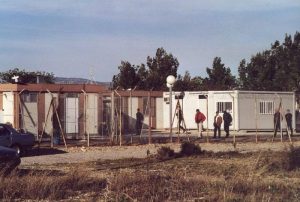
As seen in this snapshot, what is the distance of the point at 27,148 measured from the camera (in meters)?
24.1

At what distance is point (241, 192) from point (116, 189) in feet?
7.74

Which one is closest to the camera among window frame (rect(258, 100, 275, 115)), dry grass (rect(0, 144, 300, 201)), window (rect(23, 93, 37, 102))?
dry grass (rect(0, 144, 300, 201))

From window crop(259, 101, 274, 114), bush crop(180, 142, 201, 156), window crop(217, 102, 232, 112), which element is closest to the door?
bush crop(180, 142, 201, 156)

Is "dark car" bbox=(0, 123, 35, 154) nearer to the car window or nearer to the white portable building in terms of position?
the car window

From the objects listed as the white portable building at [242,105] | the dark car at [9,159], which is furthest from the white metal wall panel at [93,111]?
the dark car at [9,159]

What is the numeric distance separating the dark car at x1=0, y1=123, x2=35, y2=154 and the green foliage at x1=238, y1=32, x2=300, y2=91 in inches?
1532

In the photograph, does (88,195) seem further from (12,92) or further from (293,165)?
(12,92)

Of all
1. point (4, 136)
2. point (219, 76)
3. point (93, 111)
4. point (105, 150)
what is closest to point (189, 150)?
point (105, 150)

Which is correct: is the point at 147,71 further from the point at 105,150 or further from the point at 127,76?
the point at 105,150

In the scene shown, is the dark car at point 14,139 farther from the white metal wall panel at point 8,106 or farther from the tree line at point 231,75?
the tree line at point 231,75

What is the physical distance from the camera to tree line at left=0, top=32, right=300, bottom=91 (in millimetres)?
60156

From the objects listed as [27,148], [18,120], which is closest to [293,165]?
[27,148]

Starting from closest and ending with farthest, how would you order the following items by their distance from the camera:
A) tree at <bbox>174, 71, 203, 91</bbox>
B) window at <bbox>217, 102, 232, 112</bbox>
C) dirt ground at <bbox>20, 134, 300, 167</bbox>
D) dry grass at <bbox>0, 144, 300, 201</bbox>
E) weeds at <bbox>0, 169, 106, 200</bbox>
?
1. dry grass at <bbox>0, 144, 300, 201</bbox>
2. weeds at <bbox>0, 169, 106, 200</bbox>
3. dirt ground at <bbox>20, 134, 300, 167</bbox>
4. window at <bbox>217, 102, 232, 112</bbox>
5. tree at <bbox>174, 71, 203, 91</bbox>

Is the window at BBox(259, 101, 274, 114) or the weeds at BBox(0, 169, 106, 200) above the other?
the window at BBox(259, 101, 274, 114)
